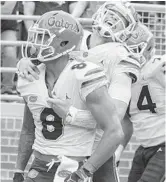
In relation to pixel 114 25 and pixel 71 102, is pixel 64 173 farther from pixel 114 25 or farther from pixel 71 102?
pixel 114 25

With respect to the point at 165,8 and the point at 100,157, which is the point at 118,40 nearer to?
the point at 100,157

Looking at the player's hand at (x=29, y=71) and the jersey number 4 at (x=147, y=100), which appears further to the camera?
the jersey number 4 at (x=147, y=100)

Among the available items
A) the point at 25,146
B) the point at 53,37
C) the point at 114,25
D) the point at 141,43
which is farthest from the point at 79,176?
the point at 141,43

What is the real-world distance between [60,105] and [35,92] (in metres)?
0.20

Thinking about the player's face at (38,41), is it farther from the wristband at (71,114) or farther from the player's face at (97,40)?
the player's face at (97,40)

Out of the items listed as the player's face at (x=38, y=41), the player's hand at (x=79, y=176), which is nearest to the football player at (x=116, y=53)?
the player's face at (x=38, y=41)

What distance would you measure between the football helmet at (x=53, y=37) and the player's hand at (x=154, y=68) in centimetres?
144

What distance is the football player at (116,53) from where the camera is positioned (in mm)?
4086

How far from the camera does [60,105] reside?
3.68m

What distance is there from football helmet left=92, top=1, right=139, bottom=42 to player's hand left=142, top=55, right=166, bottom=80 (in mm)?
642

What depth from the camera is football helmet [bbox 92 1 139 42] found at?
181 inches

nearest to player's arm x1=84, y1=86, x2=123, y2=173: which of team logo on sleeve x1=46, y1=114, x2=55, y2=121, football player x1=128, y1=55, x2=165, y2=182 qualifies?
team logo on sleeve x1=46, y1=114, x2=55, y2=121

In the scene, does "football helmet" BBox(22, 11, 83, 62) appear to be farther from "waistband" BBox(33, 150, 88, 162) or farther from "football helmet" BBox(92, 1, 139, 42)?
"football helmet" BBox(92, 1, 139, 42)

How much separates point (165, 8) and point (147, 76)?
182cm
